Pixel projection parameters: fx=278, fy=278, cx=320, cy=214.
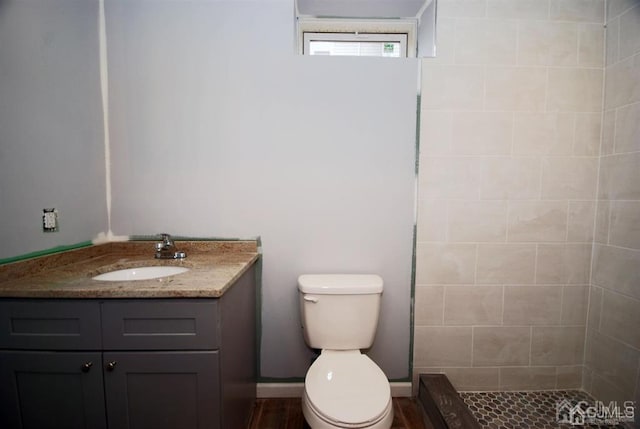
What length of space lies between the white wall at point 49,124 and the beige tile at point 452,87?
1.71 m

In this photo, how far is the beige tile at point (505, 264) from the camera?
1525 millimetres

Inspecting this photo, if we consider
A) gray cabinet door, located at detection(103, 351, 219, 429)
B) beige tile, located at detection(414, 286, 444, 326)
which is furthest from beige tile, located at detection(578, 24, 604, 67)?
gray cabinet door, located at detection(103, 351, 219, 429)

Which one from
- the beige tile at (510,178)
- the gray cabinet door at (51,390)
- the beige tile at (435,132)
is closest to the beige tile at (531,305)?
the beige tile at (510,178)

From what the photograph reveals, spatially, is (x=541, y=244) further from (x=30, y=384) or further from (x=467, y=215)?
(x=30, y=384)

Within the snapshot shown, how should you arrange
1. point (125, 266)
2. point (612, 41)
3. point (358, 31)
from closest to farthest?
1. point (125, 266)
2. point (612, 41)
3. point (358, 31)

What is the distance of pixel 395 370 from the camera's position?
1.58 metres

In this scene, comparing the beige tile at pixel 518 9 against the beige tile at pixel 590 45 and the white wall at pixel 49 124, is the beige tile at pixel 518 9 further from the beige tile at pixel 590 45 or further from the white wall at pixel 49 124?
the white wall at pixel 49 124

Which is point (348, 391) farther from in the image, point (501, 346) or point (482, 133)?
point (482, 133)

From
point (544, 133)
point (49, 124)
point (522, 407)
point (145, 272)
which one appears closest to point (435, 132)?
point (544, 133)

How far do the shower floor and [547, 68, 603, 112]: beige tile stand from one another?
5.11 feet

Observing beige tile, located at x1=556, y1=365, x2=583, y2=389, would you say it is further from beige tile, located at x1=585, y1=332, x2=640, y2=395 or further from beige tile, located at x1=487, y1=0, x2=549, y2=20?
Answer: beige tile, located at x1=487, y1=0, x2=549, y2=20

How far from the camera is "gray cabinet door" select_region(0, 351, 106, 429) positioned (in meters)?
0.94

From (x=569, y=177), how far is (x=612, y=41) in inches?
28.2

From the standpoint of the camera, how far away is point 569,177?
1503 millimetres
